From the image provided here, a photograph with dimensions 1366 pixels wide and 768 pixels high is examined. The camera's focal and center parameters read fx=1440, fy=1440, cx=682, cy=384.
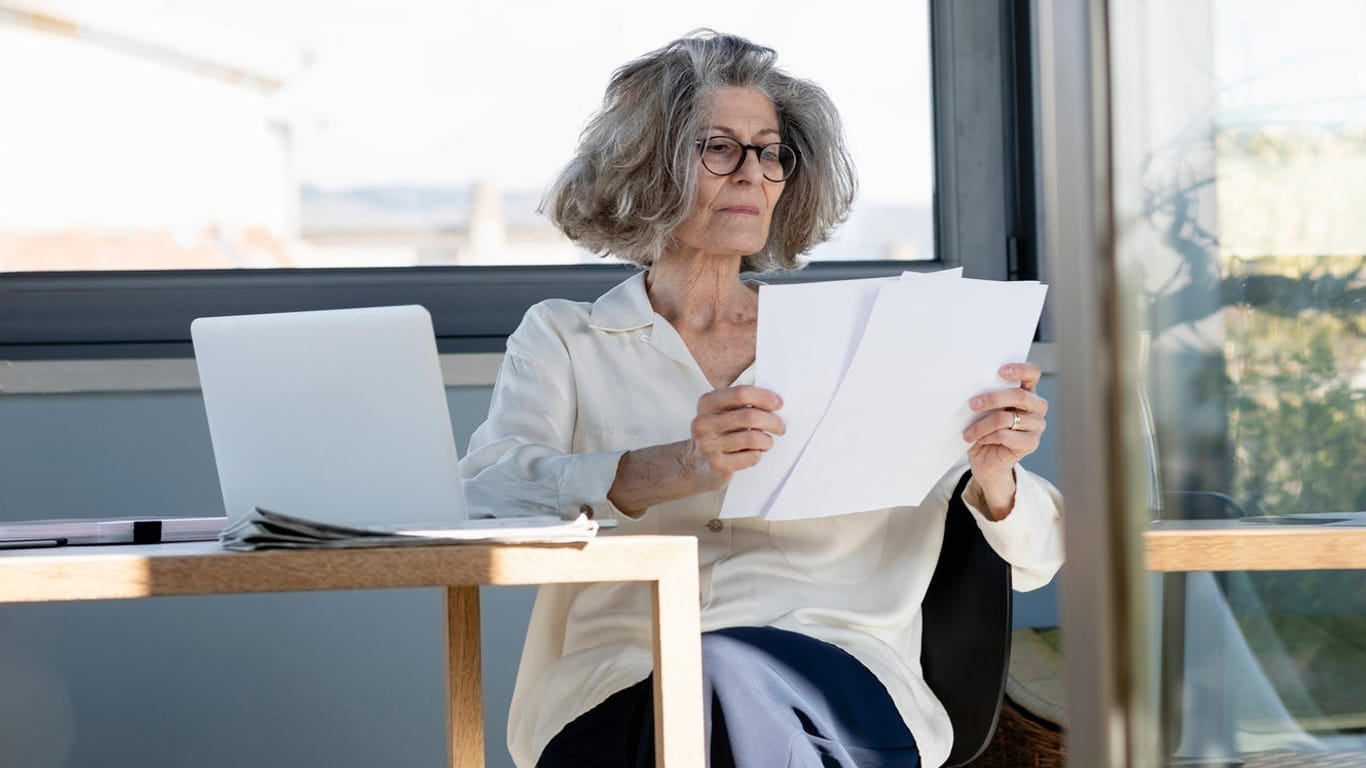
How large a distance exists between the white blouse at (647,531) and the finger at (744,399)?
251 mm

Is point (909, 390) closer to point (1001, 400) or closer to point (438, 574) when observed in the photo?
point (1001, 400)

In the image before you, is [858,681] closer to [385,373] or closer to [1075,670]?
[385,373]

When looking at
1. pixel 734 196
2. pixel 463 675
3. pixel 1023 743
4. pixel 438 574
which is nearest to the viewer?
pixel 438 574

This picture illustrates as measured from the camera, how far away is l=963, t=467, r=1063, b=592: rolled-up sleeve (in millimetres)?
1597

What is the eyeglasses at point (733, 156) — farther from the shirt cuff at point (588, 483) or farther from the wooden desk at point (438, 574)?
the wooden desk at point (438, 574)

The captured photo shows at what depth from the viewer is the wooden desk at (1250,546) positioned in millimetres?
607

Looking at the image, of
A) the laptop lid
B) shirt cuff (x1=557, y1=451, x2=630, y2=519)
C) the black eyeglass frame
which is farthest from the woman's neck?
the laptop lid

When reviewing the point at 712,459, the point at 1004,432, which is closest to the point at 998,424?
the point at 1004,432

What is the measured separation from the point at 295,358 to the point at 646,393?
68cm

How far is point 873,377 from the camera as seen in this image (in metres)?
1.33

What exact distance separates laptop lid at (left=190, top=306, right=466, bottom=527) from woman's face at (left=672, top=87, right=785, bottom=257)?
743 millimetres

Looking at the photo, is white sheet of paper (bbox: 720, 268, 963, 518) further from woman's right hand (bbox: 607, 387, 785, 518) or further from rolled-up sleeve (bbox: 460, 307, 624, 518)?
rolled-up sleeve (bbox: 460, 307, 624, 518)

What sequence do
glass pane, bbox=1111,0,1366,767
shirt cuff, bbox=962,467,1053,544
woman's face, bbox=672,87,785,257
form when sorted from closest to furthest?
glass pane, bbox=1111,0,1366,767, shirt cuff, bbox=962,467,1053,544, woman's face, bbox=672,87,785,257

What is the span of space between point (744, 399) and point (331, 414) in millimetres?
381
